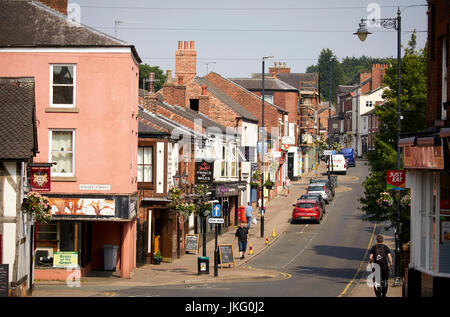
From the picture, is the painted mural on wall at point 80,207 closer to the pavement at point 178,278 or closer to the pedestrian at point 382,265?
the pavement at point 178,278

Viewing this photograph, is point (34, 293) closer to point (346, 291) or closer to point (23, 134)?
point (23, 134)

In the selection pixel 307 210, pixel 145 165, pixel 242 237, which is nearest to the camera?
pixel 145 165

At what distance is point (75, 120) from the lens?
1194 inches

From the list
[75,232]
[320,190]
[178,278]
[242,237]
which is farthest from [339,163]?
[75,232]

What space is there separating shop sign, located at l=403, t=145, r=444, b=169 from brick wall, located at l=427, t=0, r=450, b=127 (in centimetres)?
96

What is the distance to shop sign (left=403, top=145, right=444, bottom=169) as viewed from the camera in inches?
761

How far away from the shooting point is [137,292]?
25.8 metres

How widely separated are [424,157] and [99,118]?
14968 mm

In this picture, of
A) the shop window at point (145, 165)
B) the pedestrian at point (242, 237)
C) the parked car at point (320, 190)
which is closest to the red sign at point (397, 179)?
the pedestrian at point (242, 237)

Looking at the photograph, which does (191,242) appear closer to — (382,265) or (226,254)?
(226,254)

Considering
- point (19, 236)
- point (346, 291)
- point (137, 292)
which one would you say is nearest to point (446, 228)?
point (346, 291)

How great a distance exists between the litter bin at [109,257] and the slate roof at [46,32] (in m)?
9.00

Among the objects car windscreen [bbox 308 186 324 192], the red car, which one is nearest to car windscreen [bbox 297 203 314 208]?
the red car

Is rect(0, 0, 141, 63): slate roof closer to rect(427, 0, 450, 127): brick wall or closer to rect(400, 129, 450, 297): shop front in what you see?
Result: rect(427, 0, 450, 127): brick wall
